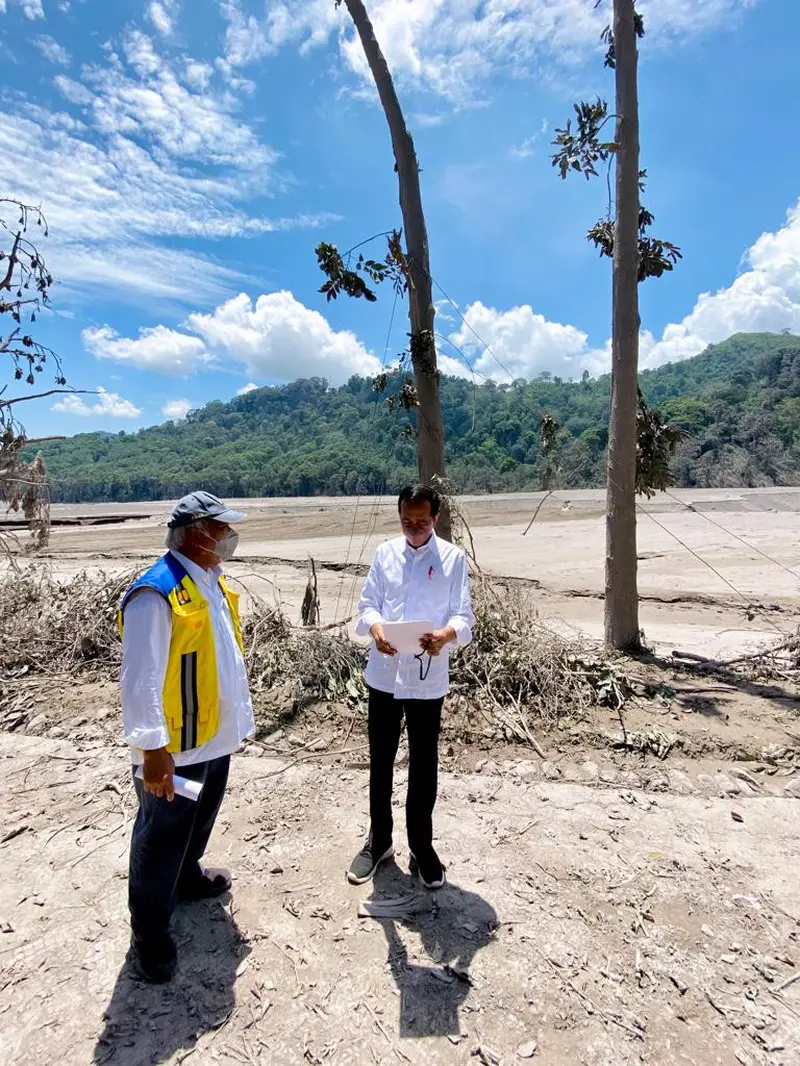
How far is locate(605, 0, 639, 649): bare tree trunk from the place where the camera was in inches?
216

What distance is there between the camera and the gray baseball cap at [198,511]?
2205 mm

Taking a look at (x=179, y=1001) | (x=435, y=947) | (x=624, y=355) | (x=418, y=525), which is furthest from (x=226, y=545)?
(x=624, y=355)

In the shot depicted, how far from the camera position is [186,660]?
212 cm

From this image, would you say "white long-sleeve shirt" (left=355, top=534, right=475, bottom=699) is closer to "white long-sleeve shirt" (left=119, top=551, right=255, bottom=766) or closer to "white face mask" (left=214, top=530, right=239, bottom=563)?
"white face mask" (left=214, top=530, right=239, bottom=563)

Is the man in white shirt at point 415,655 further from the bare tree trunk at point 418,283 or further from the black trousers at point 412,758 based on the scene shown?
the bare tree trunk at point 418,283

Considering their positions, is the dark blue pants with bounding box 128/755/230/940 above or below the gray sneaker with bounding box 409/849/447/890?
above

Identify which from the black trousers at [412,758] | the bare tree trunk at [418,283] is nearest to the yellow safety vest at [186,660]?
the black trousers at [412,758]

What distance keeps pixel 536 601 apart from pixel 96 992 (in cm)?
839

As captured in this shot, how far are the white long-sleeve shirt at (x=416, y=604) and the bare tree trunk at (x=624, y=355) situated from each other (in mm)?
3439

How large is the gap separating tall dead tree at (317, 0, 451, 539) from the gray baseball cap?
369 centimetres

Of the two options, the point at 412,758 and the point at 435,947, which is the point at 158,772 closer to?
the point at 412,758

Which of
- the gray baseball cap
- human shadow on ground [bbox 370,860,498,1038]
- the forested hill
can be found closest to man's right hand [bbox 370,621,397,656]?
the gray baseball cap

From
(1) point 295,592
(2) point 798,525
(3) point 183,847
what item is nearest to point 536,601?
(1) point 295,592

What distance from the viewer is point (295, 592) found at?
1059cm
